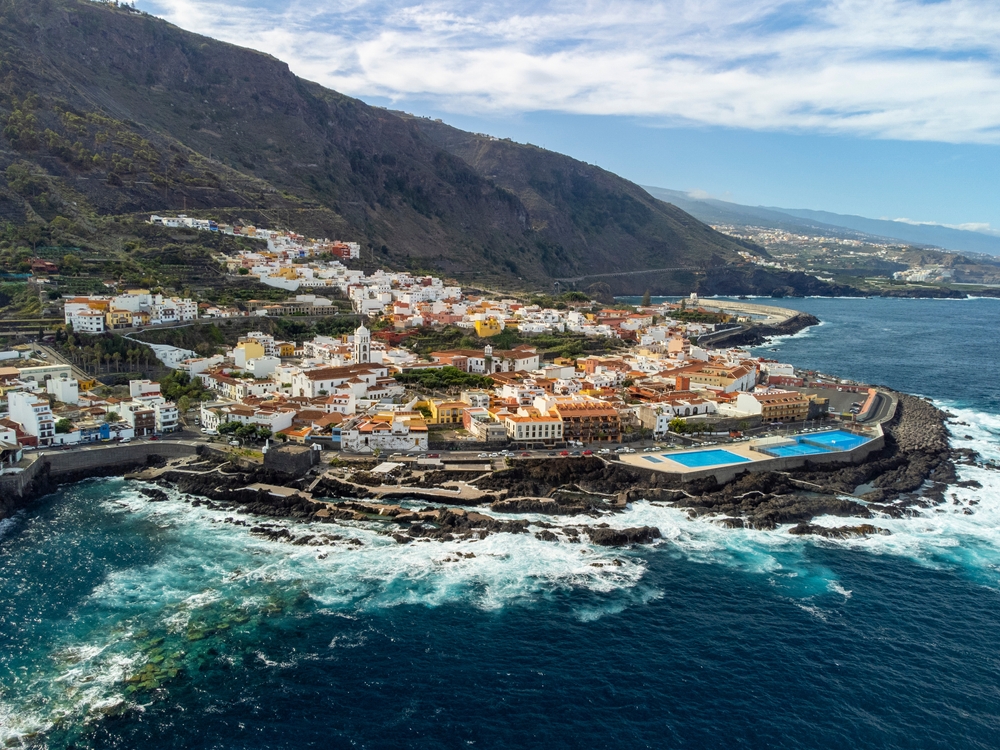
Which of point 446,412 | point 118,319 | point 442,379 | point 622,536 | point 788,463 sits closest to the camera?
point 622,536

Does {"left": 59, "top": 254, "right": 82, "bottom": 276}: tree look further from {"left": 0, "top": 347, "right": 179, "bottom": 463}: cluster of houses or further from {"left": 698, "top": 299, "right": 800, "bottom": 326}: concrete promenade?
{"left": 698, "top": 299, "right": 800, "bottom": 326}: concrete promenade

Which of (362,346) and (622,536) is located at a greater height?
(362,346)

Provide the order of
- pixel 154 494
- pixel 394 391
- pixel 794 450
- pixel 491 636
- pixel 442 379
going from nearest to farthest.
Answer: pixel 491 636 → pixel 154 494 → pixel 794 450 → pixel 394 391 → pixel 442 379

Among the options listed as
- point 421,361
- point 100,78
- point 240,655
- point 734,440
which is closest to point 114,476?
point 240,655

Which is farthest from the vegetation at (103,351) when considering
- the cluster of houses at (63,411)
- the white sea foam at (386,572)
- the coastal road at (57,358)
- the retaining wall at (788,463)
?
the retaining wall at (788,463)

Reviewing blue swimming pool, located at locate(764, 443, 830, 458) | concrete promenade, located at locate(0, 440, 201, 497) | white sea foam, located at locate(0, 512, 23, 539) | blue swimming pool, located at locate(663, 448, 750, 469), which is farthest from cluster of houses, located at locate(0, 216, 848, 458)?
white sea foam, located at locate(0, 512, 23, 539)

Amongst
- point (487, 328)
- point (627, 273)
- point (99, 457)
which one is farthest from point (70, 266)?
point (627, 273)

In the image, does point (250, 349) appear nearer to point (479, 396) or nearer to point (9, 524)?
point (479, 396)
